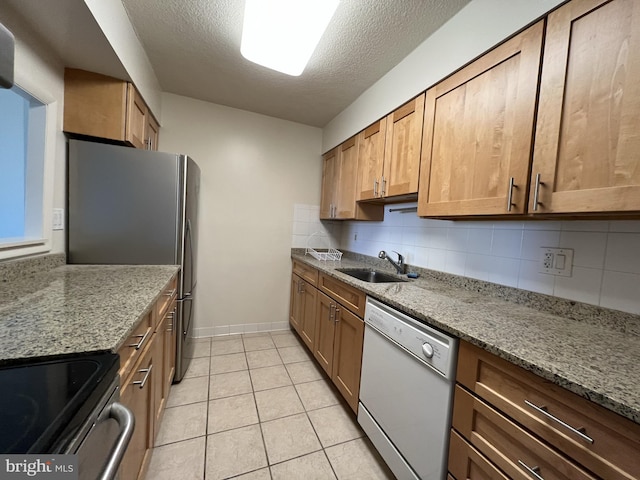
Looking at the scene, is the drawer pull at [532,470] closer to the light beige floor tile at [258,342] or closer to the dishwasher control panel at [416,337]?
the dishwasher control panel at [416,337]

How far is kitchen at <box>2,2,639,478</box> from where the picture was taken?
104 cm

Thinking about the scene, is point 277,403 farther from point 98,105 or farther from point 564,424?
point 98,105

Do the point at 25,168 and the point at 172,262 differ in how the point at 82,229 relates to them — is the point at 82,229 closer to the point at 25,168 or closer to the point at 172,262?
the point at 25,168

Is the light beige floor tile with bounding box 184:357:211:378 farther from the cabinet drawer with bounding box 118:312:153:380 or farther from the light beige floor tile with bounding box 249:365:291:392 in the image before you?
the cabinet drawer with bounding box 118:312:153:380

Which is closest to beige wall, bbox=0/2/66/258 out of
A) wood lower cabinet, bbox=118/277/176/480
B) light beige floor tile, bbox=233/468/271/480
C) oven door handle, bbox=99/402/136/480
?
wood lower cabinet, bbox=118/277/176/480

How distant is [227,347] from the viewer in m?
2.38

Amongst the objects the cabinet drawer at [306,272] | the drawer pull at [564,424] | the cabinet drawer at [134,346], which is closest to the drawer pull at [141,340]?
the cabinet drawer at [134,346]

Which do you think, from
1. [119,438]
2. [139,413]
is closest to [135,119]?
[139,413]

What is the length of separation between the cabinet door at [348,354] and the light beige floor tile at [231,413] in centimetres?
57

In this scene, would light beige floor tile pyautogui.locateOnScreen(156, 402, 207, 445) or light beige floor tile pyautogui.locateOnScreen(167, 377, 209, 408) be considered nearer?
light beige floor tile pyautogui.locateOnScreen(156, 402, 207, 445)

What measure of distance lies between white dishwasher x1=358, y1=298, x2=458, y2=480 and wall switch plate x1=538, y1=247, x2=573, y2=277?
650mm

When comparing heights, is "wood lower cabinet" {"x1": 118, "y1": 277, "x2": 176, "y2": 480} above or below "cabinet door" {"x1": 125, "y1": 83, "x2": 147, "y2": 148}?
below

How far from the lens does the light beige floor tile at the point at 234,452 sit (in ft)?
3.99

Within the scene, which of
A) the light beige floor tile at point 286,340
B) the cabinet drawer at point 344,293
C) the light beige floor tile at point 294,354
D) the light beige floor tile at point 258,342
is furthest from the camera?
the light beige floor tile at point 286,340
